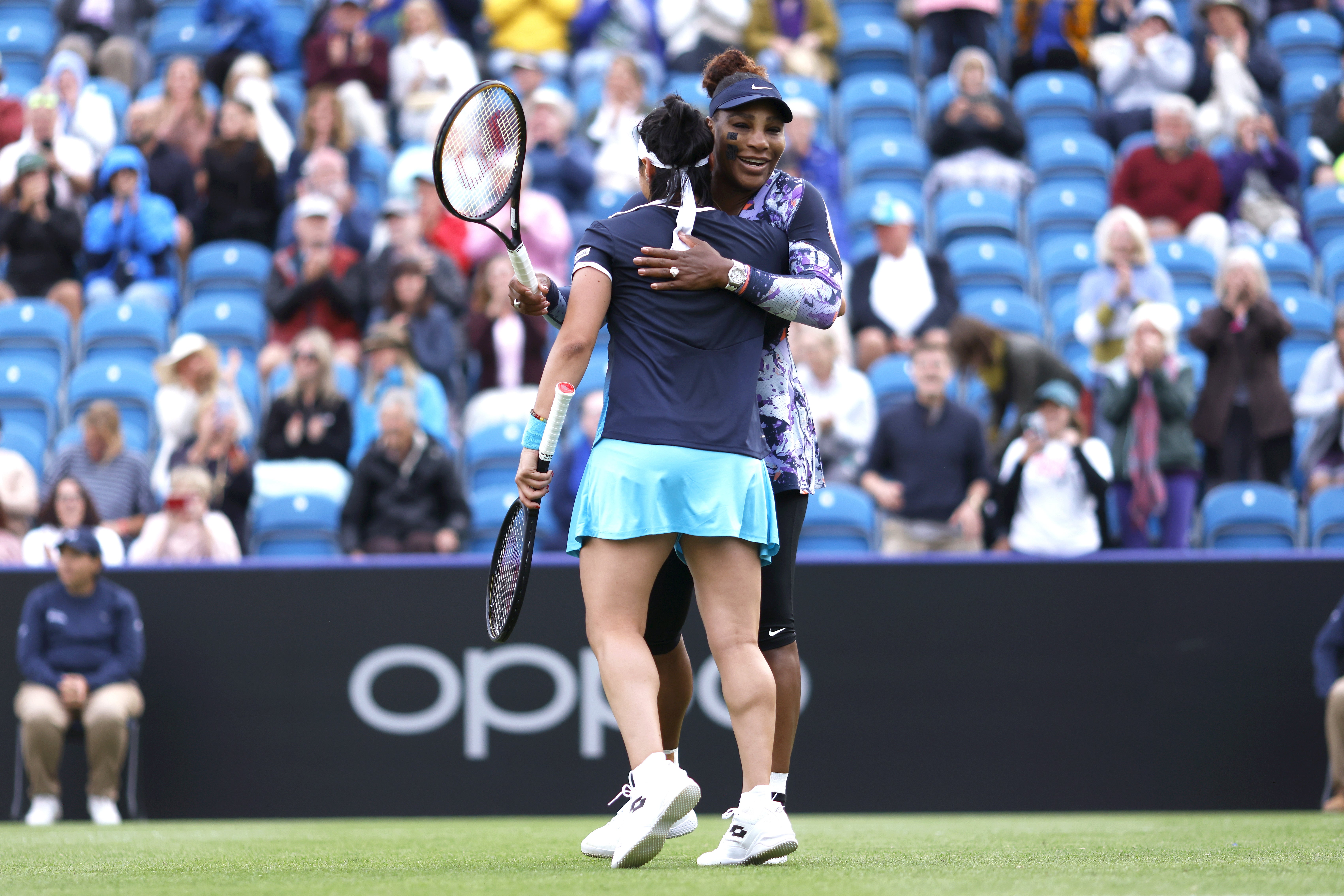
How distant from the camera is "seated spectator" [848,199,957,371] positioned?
8.99m

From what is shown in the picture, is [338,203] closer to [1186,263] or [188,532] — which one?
[188,532]

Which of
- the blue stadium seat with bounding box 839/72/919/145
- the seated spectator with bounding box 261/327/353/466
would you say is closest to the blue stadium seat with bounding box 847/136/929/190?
the blue stadium seat with bounding box 839/72/919/145

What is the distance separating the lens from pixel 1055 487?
7359 mm

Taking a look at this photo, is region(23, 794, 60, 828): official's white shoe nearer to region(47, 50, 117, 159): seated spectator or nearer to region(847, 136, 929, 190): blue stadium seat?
region(47, 50, 117, 159): seated spectator

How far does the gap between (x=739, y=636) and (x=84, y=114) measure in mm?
8623

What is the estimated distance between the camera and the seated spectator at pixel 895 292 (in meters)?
8.99

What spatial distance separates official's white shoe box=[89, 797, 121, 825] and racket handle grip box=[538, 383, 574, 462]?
414cm

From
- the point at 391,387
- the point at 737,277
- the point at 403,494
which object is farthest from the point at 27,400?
the point at 737,277

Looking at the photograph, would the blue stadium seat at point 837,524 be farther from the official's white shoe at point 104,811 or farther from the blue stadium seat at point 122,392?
the blue stadium seat at point 122,392

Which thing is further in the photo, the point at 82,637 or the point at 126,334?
the point at 126,334

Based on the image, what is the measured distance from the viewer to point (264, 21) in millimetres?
11430

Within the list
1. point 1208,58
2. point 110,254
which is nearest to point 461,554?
point 110,254

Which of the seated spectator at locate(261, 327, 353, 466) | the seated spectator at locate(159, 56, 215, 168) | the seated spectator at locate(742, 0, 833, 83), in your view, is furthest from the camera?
the seated spectator at locate(742, 0, 833, 83)

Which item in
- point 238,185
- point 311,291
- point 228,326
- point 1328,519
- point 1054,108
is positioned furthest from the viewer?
point 1054,108
